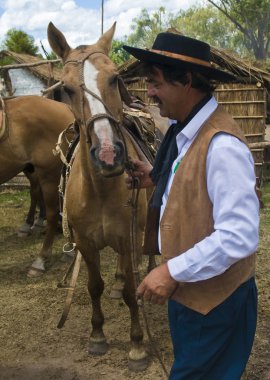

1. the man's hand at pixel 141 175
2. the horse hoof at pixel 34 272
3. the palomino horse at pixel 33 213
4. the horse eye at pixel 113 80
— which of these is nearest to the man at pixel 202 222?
the man's hand at pixel 141 175

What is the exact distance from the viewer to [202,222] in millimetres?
1581

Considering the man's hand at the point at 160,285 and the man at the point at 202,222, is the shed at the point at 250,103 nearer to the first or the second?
the man at the point at 202,222

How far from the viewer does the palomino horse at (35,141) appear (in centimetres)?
520

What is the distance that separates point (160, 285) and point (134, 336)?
195 centimetres

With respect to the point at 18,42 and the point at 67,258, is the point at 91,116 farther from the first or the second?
the point at 18,42

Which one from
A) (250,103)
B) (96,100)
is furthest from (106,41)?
(250,103)

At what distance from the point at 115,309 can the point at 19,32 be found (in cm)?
1240

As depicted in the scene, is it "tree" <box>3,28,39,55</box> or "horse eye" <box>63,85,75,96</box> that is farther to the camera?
"tree" <box>3,28,39,55</box>

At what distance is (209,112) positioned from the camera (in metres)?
1.65

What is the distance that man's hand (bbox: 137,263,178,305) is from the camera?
155cm

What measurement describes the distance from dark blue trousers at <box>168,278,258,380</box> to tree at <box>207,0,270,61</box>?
133 ft

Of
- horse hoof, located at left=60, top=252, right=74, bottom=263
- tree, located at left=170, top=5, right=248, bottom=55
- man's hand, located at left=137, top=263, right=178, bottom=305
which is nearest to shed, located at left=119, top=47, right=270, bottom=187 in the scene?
horse hoof, located at left=60, top=252, right=74, bottom=263

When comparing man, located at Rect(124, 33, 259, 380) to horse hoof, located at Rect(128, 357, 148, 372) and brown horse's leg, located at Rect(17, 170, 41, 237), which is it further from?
brown horse's leg, located at Rect(17, 170, 41, 237)

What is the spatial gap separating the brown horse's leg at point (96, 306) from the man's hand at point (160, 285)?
5.98 ft
